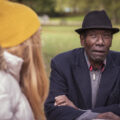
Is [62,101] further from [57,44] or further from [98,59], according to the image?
[57,44]

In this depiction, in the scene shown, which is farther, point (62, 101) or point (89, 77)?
point (89, 77)

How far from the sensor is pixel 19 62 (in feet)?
6.15

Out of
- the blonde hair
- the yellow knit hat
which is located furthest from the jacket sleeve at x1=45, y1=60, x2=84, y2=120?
the yellow knit hat

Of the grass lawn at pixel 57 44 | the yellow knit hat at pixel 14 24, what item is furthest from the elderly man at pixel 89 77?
the grass lawn at pixel 57 44

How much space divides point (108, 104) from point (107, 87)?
16cm

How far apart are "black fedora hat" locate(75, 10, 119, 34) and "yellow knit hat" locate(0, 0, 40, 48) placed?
4.55 ft

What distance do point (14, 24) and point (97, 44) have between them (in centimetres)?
145

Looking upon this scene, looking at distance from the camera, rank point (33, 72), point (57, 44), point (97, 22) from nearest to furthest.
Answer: point (33, 72) → point (97, 22) → point (57, 44)

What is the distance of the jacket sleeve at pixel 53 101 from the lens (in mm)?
3131

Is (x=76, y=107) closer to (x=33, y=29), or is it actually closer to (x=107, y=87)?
(x=107, y=87)

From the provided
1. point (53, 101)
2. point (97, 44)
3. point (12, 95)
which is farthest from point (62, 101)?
point (12, 95)

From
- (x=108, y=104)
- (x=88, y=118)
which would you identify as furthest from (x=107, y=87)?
(x=88, y=118)

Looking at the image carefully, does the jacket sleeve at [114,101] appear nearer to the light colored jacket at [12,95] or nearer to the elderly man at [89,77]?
the elderly man at [89,77]

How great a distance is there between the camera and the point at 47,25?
116ft
